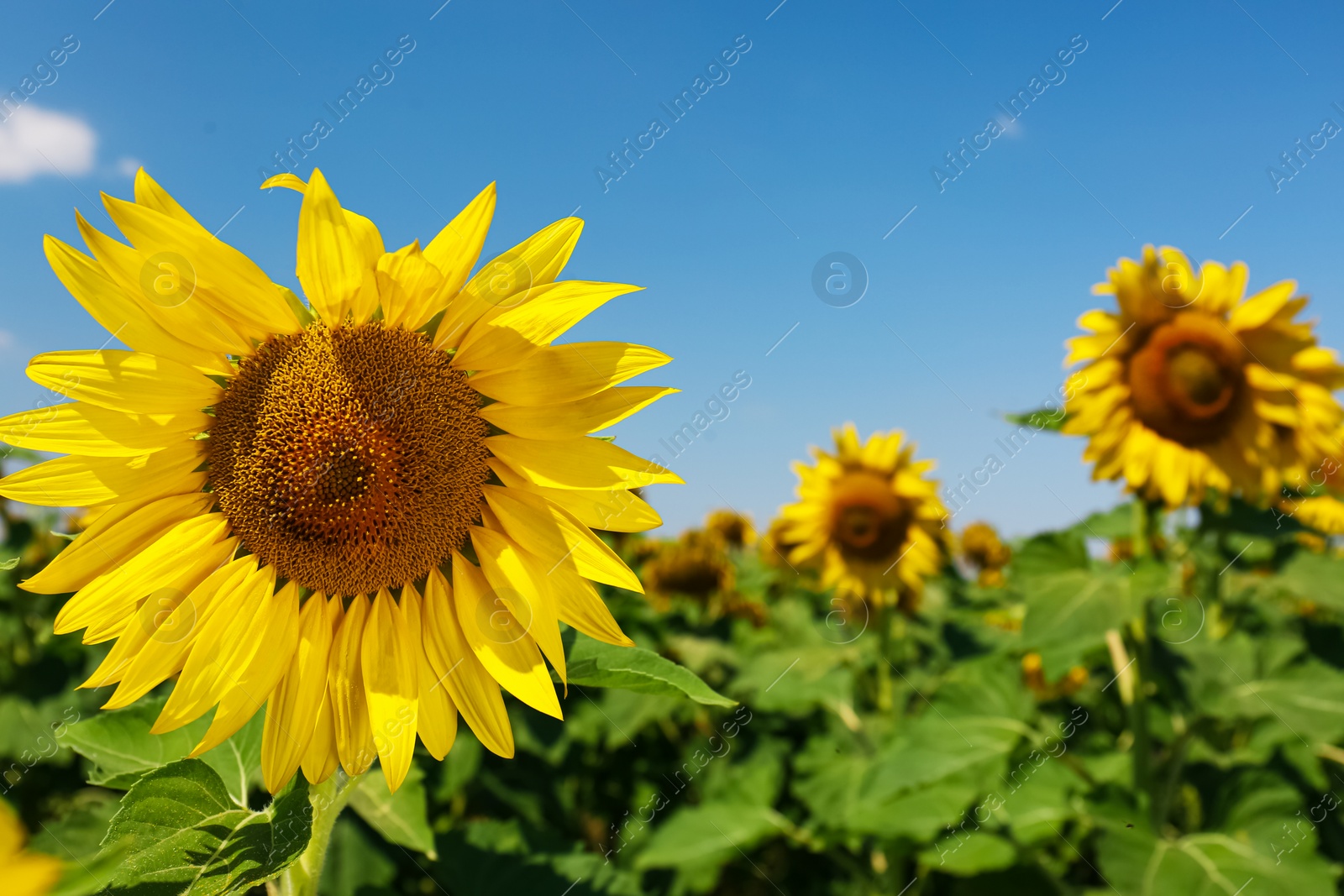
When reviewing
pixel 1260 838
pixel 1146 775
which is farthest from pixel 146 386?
pixel 1260 838

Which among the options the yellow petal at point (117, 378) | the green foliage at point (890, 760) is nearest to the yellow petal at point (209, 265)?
the yellow petal at point (117, 378)

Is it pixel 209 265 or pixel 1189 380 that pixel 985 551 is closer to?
pixel 1189 380

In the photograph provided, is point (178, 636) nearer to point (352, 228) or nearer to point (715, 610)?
point (352, 228)

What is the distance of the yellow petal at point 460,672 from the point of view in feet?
5.34

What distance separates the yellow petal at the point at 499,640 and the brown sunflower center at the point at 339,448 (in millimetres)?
143

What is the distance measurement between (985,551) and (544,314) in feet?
30.0

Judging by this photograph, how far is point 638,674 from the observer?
152 cm

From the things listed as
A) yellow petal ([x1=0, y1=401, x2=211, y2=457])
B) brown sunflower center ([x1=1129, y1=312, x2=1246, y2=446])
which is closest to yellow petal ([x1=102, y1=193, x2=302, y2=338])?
yellow petal ([x1=0, y1=401, x2=211, y2=457])

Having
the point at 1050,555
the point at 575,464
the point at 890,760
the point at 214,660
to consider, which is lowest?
the point at 890,760

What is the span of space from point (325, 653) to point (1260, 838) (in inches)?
163

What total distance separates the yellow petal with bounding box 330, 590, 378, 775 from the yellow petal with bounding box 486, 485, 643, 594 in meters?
0.34

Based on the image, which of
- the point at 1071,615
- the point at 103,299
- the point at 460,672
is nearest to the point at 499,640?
the point at 460,672

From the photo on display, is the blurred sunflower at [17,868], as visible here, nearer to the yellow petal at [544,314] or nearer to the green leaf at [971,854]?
the yellow petal at [544,314]

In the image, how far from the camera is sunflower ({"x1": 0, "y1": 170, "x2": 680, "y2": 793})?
60.6 inches
